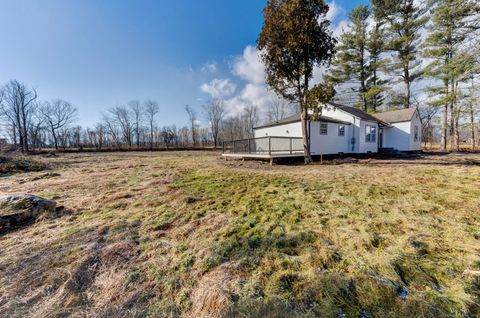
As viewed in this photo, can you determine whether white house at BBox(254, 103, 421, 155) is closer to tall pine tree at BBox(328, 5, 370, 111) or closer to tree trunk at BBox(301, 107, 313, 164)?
tree trunk at BBox(301, 107, 313, 164)

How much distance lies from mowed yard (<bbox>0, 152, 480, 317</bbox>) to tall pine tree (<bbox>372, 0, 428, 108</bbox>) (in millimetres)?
→ 22557

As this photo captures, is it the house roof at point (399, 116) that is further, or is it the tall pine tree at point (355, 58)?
the tall pine tree at point (355, 58)

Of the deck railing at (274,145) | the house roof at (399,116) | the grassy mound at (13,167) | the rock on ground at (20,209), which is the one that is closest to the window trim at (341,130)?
the deck railing at (274,145)

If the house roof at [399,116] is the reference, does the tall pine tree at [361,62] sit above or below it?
above

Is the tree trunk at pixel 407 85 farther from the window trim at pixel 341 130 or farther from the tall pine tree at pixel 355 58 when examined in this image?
the window trim at pixel 341 130

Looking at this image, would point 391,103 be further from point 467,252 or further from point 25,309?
point 25,309

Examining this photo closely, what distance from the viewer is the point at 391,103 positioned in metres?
23.0

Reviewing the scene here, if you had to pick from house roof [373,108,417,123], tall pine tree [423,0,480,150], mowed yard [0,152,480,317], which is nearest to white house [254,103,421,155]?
house roof [373,108,417,123]

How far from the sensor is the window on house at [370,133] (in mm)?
15430

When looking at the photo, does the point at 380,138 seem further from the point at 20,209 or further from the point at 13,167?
the point at 13,167

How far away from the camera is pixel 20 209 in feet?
12.1

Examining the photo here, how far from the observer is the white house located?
13227mm

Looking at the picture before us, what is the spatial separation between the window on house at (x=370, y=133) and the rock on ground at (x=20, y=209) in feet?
61.5

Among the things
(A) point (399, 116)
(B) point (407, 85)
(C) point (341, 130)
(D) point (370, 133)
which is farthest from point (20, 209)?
(B) point (407, 85)
